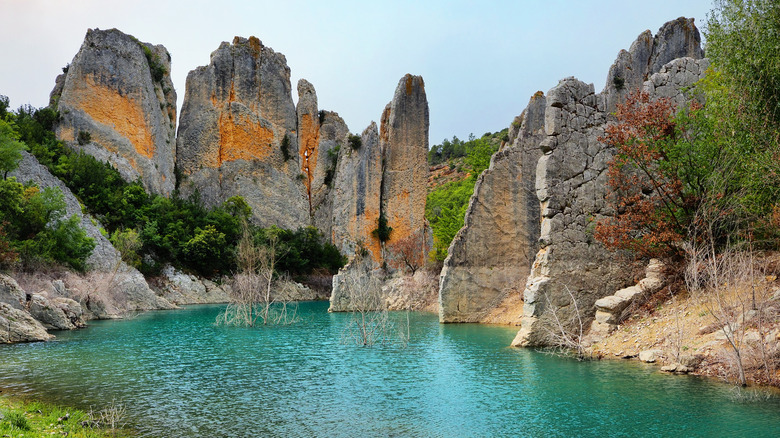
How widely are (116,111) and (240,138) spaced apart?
1118 cm

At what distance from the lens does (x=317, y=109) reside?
59719 millimetres

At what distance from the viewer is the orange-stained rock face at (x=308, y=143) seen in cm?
5903

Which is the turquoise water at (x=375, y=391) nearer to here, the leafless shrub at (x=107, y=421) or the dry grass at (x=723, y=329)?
the leafless shrub at (x=107, y=421)

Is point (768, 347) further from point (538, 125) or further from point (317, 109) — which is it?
point (317, 109)

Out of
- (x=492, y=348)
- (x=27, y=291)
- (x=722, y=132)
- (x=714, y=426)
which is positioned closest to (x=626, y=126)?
(x=722, y=132)

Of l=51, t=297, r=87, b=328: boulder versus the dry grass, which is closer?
the dry grass

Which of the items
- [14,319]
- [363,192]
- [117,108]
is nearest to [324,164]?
[363,192]

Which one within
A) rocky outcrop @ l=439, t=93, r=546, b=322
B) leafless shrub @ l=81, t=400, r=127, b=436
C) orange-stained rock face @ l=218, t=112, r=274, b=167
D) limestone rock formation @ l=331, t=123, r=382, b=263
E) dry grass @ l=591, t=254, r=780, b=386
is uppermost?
orange-stained rock face @ l=218, t=112, r=274, b=167

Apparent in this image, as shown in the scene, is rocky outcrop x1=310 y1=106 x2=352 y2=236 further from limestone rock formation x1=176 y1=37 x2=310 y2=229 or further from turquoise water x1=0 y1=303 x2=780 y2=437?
turquoise water x1=0 y1=303 x2=780 y2=437

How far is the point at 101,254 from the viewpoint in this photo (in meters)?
32.8

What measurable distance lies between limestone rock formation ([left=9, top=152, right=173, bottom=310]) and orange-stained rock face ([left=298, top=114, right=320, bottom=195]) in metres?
25.6

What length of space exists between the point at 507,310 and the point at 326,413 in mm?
15564

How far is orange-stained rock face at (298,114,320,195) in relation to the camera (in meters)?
59.0

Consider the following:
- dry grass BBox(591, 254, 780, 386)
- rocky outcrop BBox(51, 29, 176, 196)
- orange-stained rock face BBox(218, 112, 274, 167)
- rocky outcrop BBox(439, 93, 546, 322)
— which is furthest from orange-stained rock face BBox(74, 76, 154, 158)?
dry grass BBox(591, 254, 780, 386)
